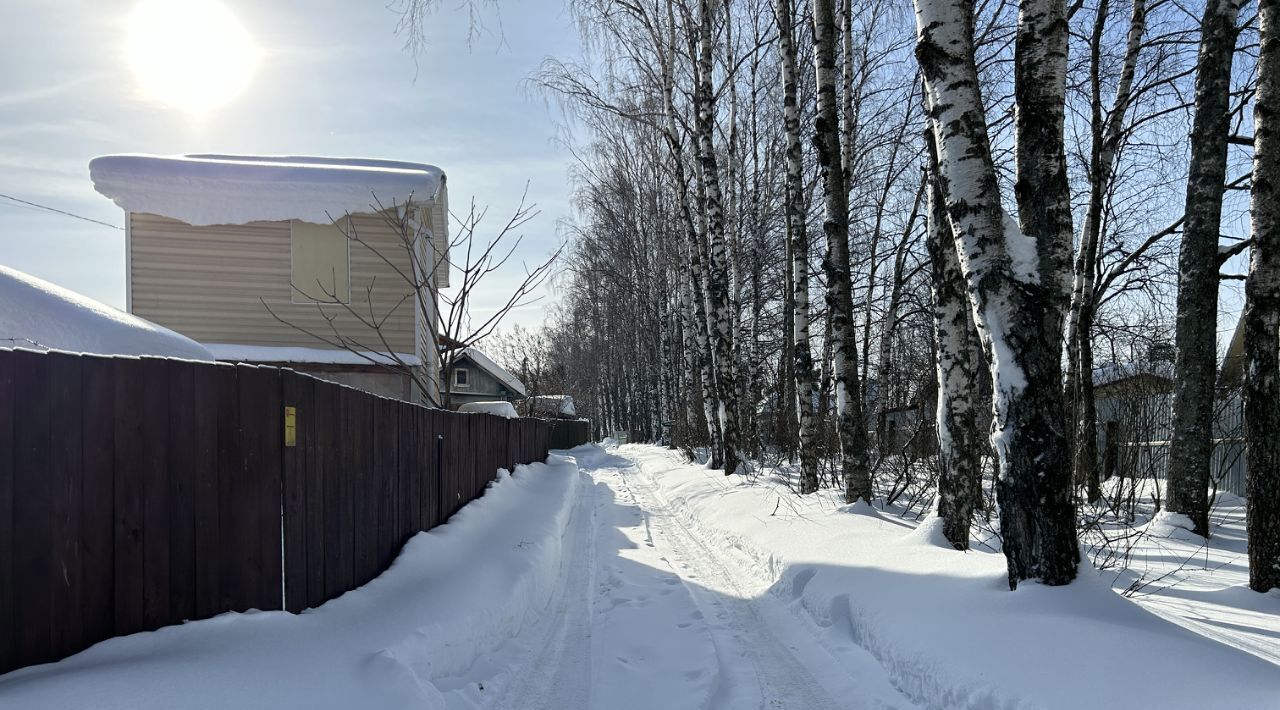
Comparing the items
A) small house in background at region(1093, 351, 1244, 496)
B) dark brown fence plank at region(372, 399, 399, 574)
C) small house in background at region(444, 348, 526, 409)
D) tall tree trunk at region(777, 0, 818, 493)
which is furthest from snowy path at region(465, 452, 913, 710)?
small house in background at region(444, 348, 526, 409)

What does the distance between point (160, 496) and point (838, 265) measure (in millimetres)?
7533

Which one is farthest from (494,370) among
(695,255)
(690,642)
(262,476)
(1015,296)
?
(1015,296)

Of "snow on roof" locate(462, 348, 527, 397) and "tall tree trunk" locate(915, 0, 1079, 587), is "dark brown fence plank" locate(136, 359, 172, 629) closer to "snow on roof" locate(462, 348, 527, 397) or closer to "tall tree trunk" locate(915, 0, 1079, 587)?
"tall tree trunk" locate(915, 0, 1079, 587)

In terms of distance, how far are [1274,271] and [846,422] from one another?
4.36m

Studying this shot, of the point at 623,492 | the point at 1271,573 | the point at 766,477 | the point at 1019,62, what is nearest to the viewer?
the point at 1019,62

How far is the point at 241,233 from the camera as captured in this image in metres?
13.9

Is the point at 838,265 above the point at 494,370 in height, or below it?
above

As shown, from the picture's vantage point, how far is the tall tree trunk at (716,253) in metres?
14.0

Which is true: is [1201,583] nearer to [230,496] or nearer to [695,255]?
[230,496]

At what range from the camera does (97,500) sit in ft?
10.1

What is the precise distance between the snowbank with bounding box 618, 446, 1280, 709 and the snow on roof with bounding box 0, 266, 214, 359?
5334mm

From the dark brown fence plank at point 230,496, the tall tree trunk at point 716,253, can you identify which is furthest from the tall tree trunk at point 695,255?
the dark brown fence plank at point 230,496

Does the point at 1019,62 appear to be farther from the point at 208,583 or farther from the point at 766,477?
the point at 766,477

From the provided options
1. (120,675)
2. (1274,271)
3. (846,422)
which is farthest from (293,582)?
(1274,271)
